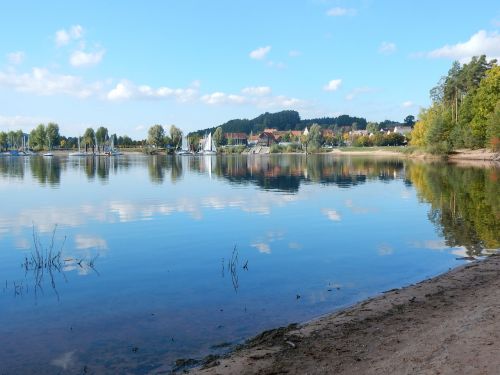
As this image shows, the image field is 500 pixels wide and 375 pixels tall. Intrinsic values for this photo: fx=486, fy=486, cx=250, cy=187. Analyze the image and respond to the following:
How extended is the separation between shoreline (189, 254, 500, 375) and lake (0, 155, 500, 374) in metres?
1.32

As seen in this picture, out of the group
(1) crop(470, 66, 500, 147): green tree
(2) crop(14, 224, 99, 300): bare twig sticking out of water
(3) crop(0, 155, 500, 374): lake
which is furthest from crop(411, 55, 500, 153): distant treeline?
(2) crop(14, 224, 99, 300): bare twig sticking out of water

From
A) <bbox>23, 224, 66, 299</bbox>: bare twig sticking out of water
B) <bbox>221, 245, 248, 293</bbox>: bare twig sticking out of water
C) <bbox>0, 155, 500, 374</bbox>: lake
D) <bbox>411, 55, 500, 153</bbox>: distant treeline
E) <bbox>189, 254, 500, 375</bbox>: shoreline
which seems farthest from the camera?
Result: <bbox>411, 55, 500, 153</bbox>: distant treeline

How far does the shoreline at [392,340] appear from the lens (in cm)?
844

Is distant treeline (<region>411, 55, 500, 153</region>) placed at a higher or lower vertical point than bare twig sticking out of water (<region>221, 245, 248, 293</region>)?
higher

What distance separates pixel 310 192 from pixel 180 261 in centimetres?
2940

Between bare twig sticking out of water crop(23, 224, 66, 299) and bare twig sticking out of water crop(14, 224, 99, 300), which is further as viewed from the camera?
bare twig sticking out of water crop(23, 224, 66, 299)

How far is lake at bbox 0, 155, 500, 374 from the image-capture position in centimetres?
1195

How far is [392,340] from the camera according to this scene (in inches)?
405

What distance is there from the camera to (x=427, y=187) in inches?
2030

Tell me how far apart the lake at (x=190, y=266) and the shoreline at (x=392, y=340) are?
1.32 m

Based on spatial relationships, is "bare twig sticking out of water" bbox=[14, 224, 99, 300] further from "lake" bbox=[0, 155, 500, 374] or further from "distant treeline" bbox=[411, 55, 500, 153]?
"distant treeline" bbox=[411, 55, 500, 153]

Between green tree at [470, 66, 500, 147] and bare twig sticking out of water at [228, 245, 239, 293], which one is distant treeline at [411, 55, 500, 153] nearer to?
green tree at [470, 66, 500, 147]

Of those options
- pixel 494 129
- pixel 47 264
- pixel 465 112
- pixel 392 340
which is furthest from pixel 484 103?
pixel 392 340

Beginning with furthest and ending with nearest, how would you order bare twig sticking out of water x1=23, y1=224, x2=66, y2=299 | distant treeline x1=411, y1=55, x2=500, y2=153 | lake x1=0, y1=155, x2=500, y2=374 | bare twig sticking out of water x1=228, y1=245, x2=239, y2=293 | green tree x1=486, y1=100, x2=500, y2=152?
distant treeline x1=411, y1=55, x2=500, y2=153, green tree x1=486, y1=100, x2=500, y2=152, bare twig sticking out of water x1=23, y1=224, x2=66, y2=299, bare twig sticking out of water x1=228, y1=245, x2=239, y2=293, lake x1=0, y1=155, x2=500, y2=374
